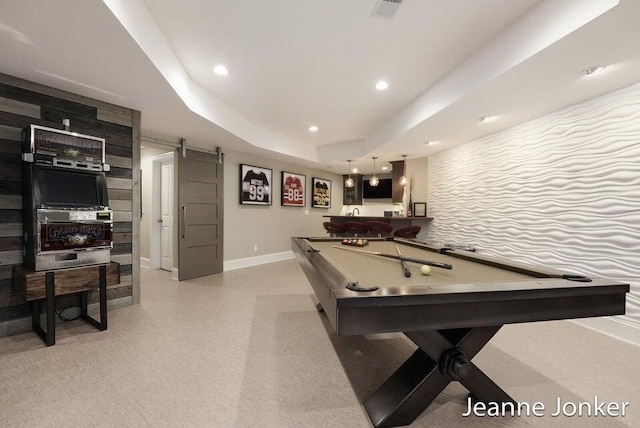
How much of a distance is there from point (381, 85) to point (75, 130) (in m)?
3.47

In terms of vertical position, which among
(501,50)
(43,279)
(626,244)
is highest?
(501,50)

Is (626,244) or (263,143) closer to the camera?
(626,244)

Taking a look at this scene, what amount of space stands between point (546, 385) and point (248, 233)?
493 cm

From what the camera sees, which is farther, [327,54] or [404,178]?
[404,178]

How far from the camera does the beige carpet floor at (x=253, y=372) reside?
150 centimetres

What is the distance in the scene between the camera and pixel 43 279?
87.5 inches

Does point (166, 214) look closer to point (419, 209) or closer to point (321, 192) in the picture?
point (321, 192)

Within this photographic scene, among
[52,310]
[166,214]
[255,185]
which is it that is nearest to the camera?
[52,310]

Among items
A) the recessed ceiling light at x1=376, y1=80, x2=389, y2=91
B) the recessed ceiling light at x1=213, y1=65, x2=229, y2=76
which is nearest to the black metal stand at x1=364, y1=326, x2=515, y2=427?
the recessed ceiling light at x1=376, y1=80, x2=389, y2=91

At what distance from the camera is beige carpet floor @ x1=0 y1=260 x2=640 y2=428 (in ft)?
4.92

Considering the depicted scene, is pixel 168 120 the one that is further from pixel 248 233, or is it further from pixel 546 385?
pixel 546 385

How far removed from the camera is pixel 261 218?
19.2 ft

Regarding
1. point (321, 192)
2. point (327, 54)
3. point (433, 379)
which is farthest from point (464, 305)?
point (321, 192)

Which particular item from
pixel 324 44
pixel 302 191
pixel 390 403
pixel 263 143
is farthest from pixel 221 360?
pixel 302 191
